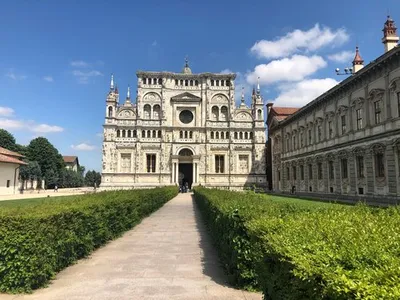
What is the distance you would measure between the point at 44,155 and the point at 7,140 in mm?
8810

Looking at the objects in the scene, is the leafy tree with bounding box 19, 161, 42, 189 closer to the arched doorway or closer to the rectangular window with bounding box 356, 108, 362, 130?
the arched doorway

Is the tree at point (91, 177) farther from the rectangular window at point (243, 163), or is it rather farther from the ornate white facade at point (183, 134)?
the rectangular window at point (243, 163)

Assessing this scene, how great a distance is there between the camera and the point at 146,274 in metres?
7.24

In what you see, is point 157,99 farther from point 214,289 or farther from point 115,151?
point 214,289

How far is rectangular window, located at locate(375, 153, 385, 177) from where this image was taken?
922 inches

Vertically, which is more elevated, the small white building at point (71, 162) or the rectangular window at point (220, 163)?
the small white building at point (71, 162)

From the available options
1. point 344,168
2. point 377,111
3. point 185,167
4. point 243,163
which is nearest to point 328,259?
point 377,111

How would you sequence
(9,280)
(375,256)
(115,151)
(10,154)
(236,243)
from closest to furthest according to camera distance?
(375,256)
(9,280)
(236,243)
(10,154)
(115,151)

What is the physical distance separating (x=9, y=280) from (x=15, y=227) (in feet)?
3.27

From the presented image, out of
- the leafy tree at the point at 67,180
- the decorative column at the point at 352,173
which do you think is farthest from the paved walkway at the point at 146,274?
the leafy tree at the point at 67,180

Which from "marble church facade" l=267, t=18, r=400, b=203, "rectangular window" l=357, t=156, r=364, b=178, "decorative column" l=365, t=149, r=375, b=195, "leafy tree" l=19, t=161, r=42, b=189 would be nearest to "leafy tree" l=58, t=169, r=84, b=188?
"leafy tree" l=19, t=161, r=42, b=189

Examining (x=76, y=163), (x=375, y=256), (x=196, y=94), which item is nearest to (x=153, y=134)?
(x=196, y=94)

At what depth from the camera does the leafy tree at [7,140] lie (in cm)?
7190

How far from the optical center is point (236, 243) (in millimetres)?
6398
